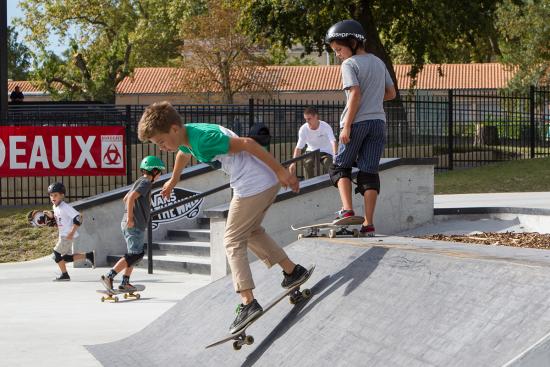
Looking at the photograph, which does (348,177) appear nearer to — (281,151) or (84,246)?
(84,246)

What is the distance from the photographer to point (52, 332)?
9648 millimetres

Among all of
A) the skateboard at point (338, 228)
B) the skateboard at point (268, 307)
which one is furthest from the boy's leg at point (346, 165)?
the skateboard at point (268, 307)

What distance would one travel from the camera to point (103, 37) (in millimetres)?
81875

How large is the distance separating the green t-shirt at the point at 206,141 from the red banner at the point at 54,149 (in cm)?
1429

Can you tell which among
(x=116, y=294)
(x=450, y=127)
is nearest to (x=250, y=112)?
(x=450, y=127)

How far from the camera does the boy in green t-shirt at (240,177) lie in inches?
272

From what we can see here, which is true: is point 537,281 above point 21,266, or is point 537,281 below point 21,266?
above

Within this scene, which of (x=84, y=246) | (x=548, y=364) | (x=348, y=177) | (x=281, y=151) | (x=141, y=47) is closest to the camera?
(x=548, y=364)

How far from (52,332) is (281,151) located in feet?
50.3

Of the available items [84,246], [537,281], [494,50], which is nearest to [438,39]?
[84,246]

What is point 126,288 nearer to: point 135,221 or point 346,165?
point 135,221

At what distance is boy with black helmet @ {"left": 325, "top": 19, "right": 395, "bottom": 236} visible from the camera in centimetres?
825

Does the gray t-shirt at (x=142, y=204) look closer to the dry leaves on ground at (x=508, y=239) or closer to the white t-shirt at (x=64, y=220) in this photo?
the white t-shirt at (x=64, y=220)

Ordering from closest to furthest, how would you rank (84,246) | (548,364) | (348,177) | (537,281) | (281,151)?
(548,364), (537,281), (348,177), (84,246), (281,151)
